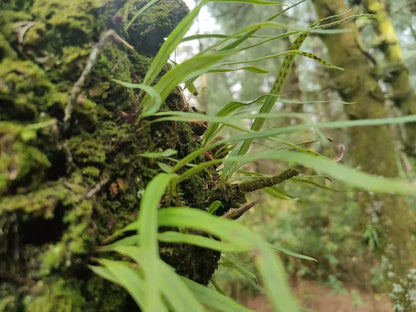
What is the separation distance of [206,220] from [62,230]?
0.26 meters

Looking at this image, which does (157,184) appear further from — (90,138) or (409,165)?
(409,165)

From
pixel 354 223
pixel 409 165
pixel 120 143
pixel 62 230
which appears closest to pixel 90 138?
pixel 120 143

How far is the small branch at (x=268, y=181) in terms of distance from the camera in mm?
652

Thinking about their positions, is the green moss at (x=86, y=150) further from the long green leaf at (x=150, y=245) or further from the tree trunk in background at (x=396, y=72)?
the tree trunk in background at (x=396, y=72)

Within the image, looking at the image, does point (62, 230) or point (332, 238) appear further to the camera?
point (332, 238)

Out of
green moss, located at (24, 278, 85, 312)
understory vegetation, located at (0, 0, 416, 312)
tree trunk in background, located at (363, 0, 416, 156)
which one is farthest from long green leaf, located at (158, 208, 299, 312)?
tree trunk in background, located at (363, 0, 416, 156)

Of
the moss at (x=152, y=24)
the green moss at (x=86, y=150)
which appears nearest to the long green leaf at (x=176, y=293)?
the green moss at (x=86, y=150)

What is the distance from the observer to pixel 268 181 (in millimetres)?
696

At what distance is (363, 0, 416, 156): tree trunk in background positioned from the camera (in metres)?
3.38

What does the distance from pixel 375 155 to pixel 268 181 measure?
244cm

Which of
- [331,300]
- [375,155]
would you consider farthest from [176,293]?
[331,300]

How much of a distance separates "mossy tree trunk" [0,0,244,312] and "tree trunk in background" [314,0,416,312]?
226cm

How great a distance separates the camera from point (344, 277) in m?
5.61

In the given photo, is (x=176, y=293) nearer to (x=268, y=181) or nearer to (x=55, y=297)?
(x=55, y=297)
